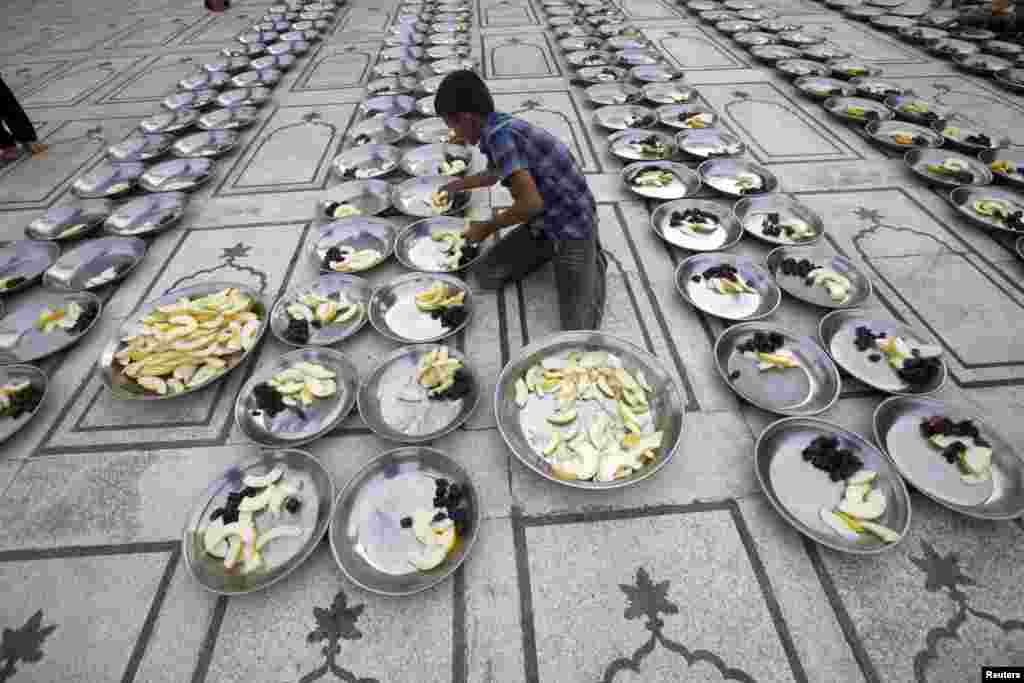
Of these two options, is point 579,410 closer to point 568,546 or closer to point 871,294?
point 568,546

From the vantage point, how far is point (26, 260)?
11.0ft

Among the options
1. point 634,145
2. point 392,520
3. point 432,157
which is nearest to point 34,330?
point 392,520

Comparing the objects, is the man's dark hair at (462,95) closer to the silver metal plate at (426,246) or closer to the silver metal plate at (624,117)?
the silver metal plate at (426,246)

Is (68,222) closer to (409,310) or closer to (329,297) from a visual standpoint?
(329,297)

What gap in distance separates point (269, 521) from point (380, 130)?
154 inches

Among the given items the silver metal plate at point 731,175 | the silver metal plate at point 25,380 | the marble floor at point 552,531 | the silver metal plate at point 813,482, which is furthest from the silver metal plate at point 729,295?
the silver metal plate at point 25,380

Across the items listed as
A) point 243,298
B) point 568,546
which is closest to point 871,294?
point 568,546

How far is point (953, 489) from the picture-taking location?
2.01m

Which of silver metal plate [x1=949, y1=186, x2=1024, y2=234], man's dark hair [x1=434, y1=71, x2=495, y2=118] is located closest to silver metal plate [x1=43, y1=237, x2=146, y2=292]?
man's dark hair [x1=434, y1=71, x2=495, y2=118]

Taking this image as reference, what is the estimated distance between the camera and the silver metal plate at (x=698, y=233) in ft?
10.8

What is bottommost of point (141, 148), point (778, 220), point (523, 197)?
point (778, 220)

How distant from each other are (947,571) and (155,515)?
3211 millimetres

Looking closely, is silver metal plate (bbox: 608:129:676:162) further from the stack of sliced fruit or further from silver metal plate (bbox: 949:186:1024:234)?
the stack of sliced fruit

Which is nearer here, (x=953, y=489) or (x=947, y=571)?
(x=947, y=571)
